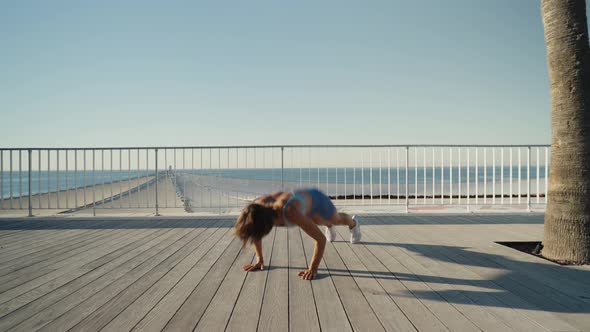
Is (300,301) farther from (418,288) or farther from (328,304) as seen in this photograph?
(418,288)

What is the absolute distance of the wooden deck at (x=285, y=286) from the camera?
4.85ft

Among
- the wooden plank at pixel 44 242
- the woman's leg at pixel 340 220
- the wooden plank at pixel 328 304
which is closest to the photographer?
the wooden plank at pixel 328 304

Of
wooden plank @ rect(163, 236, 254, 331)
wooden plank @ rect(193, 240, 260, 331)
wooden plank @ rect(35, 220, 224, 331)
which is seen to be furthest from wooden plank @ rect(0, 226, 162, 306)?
wooden plank @ rect(193, 240, 260, 331)

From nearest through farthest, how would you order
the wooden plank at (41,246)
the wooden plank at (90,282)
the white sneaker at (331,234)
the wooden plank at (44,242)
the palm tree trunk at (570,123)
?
1. the wooden plank at (90,282)
2. the palm tree trunk at (570,123)
3. the wooden plank at (41,246)
4. the wooden plank at (44,242)
5. the white sneaker at (331,234)

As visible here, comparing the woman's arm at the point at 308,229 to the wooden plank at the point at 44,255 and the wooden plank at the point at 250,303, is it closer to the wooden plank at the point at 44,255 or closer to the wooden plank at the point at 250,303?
the wooden plank at the point at 250,303

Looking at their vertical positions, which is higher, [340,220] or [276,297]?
[340,220]

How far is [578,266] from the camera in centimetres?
238

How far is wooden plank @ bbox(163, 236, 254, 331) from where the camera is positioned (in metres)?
A: 1.48

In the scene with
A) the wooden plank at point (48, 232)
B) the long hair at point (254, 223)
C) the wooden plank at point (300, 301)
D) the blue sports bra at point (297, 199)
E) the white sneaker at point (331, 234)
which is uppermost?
the blue sports bra at point (297, 199)

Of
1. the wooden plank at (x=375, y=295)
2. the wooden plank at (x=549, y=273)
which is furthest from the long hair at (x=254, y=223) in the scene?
the wooden plank at (x=549, y=273)

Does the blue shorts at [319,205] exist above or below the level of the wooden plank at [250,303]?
above

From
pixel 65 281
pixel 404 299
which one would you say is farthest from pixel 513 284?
pixel 65 281

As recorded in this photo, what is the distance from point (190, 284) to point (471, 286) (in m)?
1.83

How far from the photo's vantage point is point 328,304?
5.51 feet
